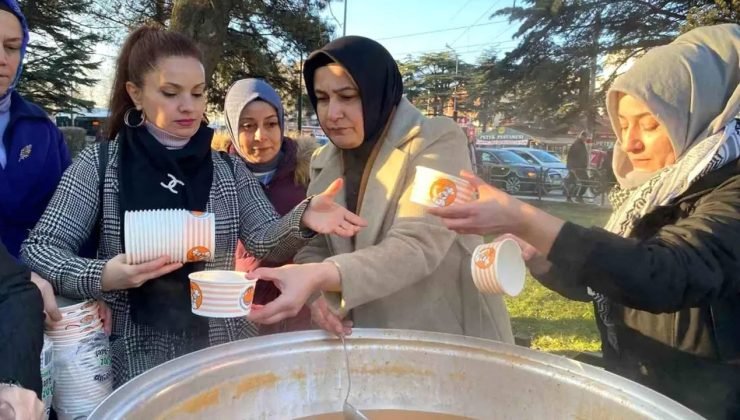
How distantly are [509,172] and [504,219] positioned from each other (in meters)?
13.3

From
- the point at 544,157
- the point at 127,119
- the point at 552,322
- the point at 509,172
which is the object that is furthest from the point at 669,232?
the point at 544,157

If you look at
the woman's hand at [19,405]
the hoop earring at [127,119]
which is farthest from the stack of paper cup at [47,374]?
the hoop earring at [127,119]

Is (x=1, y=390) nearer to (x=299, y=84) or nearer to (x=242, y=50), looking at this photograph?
(x=242, y=50)

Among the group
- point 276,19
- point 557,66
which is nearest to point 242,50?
point 276,19

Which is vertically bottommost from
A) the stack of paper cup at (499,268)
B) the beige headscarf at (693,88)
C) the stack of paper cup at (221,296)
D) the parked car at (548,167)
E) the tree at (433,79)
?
the parked car at (548,167)

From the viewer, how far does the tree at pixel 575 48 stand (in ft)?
43.0

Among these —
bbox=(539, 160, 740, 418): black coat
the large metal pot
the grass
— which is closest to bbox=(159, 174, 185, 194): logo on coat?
the large metal pot

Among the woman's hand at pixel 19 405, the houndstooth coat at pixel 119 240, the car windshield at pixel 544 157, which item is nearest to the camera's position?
the woman's hand at pixel 19 405

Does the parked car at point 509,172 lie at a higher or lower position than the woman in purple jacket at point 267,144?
lower

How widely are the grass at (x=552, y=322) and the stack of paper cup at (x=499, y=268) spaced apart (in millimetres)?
2562

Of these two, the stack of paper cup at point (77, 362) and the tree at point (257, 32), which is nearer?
the stack of paper cup at point (77, 362)

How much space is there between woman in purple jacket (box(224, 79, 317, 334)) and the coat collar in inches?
32.4

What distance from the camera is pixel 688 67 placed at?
4.31ft

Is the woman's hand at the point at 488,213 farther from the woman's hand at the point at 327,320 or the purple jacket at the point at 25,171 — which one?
the purple jacket at the point at 25,171
